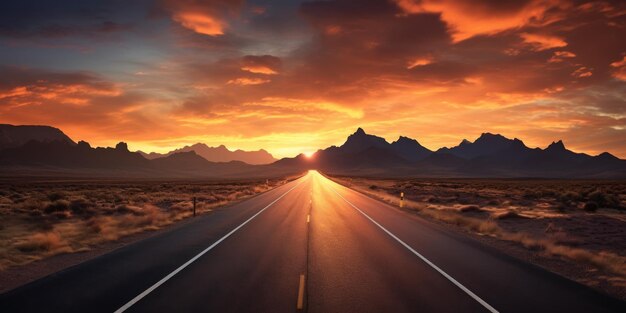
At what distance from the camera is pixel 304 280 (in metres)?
8.58

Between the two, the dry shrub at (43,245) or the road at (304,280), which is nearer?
the road at (304,280)

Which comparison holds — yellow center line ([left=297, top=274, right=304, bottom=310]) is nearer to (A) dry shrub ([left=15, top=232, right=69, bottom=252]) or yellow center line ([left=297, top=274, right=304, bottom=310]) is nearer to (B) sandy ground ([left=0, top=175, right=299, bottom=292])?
(B) sandy ground ([left=0, top=175, right=299, bottom=292])

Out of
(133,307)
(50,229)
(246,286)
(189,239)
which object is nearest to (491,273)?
(246,286)

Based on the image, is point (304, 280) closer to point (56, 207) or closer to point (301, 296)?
point (301, 296)

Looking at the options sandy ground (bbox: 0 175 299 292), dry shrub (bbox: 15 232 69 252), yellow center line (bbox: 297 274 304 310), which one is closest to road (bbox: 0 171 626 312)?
yellow center line (bbox: 297 274 304 310)

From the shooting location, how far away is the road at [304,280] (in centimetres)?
705

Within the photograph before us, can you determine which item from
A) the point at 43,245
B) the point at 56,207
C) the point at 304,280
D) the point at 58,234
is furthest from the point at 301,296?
the point at 56,207

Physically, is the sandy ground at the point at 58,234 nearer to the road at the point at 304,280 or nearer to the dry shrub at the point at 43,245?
the dry shrub at the point at 43,245

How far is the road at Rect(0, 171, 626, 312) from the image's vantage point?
705 cm

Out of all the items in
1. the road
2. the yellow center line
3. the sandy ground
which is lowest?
the sandy ground

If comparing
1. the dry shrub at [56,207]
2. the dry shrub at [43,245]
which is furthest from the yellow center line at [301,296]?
the dry shrub at [56,207]

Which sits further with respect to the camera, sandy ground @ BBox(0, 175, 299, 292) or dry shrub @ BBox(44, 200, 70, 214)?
dry shrub @ BBox(44, 200, 70, 214)

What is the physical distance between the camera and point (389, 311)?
263 inches

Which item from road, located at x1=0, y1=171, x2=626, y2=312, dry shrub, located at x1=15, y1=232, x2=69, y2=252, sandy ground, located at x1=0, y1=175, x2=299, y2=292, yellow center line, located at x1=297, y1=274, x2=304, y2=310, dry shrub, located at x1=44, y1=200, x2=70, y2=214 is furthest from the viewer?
dry shrub, located at x1=44, y1=200, x2=70, y2=214
